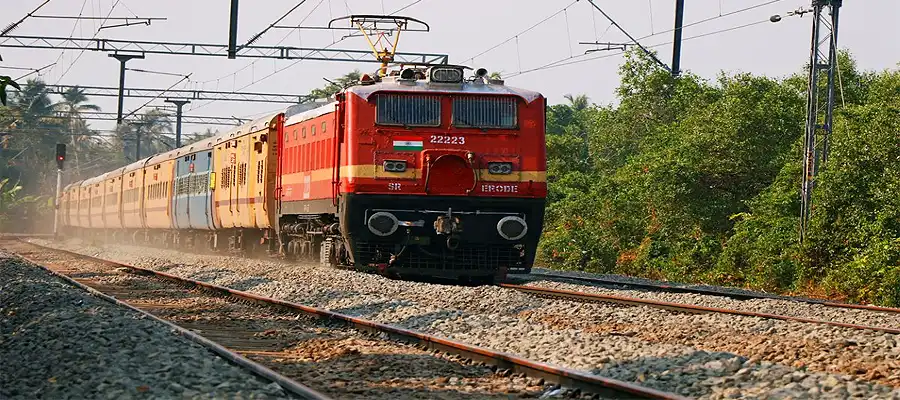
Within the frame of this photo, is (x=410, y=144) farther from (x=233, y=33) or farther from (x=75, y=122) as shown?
(x=75, y=122)

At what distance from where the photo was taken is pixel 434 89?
17656mm

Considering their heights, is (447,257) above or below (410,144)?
below

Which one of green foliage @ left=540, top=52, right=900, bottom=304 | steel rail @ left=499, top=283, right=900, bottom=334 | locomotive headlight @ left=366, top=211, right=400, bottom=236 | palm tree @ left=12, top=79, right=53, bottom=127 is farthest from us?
palm tree @ left=12, top=79, right=53, bottom=127

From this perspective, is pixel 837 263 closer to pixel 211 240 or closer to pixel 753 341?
pixel 753 341

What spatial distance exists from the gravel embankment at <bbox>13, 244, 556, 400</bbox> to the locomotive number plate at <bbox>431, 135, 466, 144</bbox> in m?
3.75

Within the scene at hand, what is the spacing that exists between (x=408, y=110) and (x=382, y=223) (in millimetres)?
1685

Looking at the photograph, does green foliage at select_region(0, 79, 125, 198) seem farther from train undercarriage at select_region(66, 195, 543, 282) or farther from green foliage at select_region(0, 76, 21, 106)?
green foliage at select_region(0, 76, 21, 106)

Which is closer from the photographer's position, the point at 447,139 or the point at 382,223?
the point at 382,223

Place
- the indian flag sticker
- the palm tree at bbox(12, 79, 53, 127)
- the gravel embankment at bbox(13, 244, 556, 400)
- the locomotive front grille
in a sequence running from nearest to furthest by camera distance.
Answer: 1. the gravel embankment at bbox(13, 244, 556, 400)
2. the indian flag sticker
3. the locomotive front grille
4. the palm tree at bbox(12, 79, 53, 127)

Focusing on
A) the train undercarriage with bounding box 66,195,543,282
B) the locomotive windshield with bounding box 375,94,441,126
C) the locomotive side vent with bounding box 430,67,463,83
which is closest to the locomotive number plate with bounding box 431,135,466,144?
the locomotive windshield with bounding box 375,94,441,126

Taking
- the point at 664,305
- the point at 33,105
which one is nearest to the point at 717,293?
the point at 664,305

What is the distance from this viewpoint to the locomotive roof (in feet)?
57.0

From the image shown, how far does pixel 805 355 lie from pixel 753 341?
1008 millimetres

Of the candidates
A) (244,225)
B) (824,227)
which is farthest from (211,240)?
(824,227)
